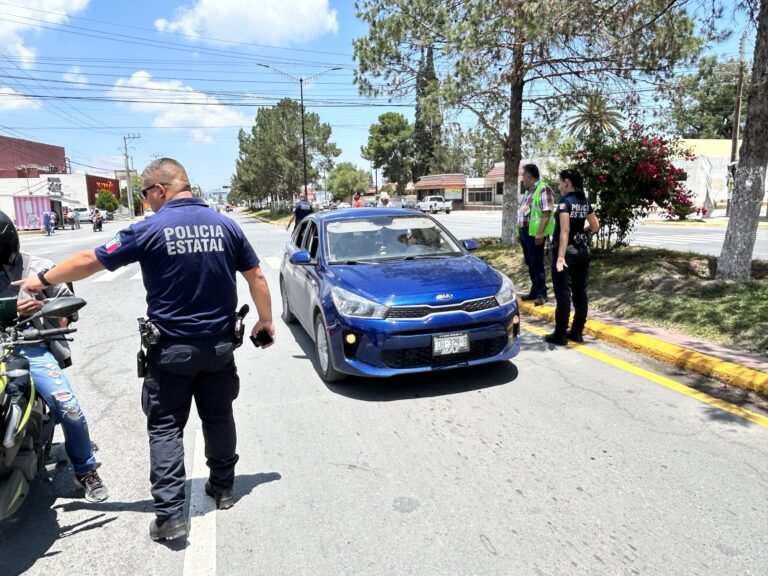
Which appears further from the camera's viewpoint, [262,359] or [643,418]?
[262,359]

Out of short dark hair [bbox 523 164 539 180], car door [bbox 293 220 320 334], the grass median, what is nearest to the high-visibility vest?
short dark hair [bbox 523 164 539 180]

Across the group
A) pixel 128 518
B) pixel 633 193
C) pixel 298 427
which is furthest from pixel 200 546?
pixel 633 193

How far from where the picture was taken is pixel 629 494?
3.08 m

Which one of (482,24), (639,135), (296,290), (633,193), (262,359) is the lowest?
(262,359)

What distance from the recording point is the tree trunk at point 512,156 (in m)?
11.9

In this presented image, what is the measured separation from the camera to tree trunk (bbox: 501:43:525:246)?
1186 cm

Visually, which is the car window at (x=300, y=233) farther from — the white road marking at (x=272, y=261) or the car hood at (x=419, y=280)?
the white road marking at (x=272, y=261)

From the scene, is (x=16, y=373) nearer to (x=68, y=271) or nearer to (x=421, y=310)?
(x=68, y=271)

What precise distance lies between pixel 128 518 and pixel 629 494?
2.82 m

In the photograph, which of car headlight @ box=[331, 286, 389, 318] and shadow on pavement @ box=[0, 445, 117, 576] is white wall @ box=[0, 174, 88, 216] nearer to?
car headlight @ box=[331, 286, 389, 318]

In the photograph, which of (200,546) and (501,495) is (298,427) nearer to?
(200,546)

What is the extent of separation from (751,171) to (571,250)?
2.96 m

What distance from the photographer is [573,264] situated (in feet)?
19.1

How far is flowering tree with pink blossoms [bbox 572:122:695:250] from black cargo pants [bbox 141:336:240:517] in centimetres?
746
